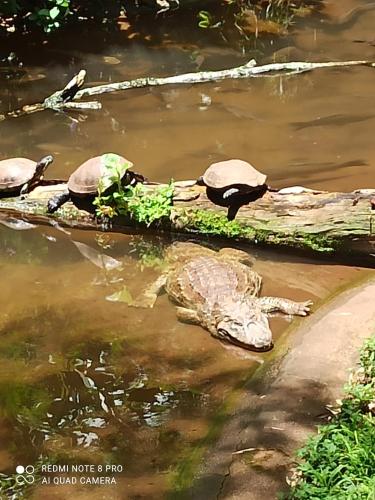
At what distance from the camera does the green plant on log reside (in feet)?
22.4

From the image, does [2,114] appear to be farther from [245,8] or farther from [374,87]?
[245,8]

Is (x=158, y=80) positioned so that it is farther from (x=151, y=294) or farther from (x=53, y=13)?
(x=151, y=294)

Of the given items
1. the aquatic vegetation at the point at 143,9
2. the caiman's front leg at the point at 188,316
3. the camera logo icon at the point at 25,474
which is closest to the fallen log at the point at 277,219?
the caiman's front leg at the point at 188,316

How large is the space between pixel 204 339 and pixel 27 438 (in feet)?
5.55

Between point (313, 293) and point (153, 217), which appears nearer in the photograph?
point (313, 293)

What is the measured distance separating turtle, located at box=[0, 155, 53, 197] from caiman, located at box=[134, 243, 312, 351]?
187 centimetres

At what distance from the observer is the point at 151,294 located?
6.23 meters

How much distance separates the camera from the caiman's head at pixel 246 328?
17.6ft

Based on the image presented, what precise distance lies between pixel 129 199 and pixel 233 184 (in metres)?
1.10

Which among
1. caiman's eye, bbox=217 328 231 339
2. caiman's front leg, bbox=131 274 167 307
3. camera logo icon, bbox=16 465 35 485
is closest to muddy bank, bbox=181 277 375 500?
caiman's eye, bbox=217 328 231 339

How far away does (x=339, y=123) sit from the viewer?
9.03 m

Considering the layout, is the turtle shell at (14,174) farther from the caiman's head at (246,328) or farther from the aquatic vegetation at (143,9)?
the aquatic vegetation at (143,9)

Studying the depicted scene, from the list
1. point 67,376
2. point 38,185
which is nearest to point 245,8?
point 38,185

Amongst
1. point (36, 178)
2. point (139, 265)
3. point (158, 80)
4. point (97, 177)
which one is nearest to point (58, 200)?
point (36, 178)
